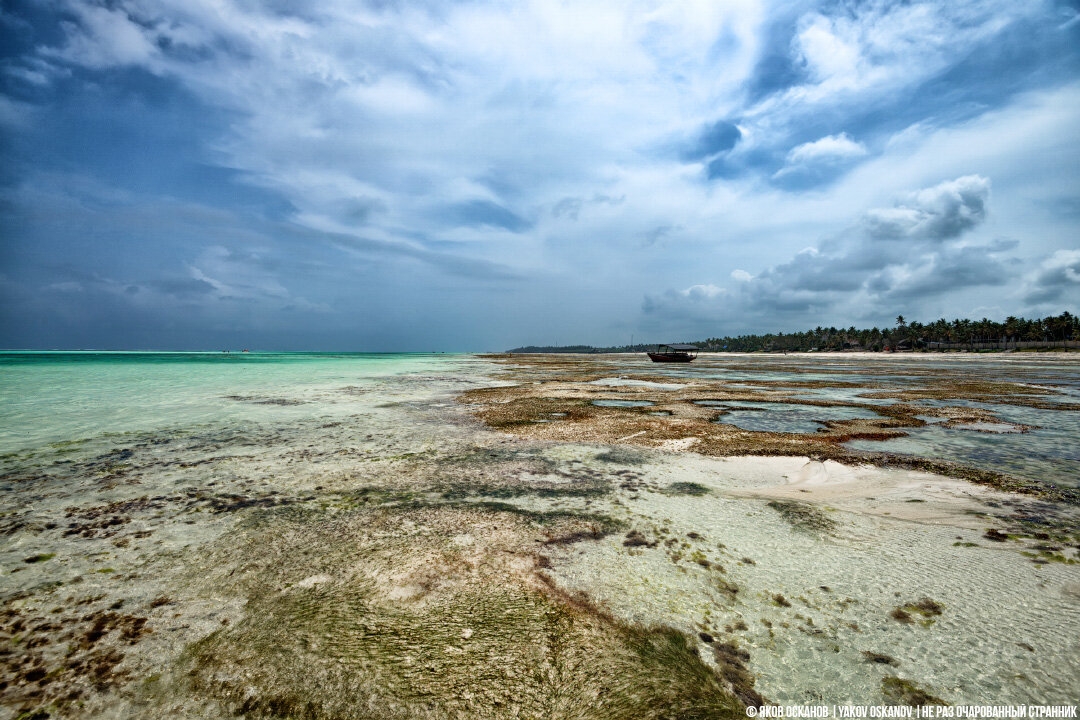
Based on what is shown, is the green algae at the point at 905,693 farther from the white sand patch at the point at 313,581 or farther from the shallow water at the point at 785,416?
the shallow water at the point at 785,416

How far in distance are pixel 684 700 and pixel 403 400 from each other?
15.4 m

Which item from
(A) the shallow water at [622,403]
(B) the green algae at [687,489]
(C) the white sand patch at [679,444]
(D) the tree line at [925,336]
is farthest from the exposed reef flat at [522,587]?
(D) the tree line at [925,336]

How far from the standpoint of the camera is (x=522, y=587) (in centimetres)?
352

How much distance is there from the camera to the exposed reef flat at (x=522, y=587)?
2.50 meters

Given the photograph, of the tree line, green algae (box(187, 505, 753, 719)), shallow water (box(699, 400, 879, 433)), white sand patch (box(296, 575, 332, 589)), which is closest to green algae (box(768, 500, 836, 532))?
green algae (box(187, 505, 753, 719))

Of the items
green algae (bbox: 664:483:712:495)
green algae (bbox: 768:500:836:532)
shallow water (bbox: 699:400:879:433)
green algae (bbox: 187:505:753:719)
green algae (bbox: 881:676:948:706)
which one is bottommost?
shallow water (bbox: 699:400:879:433)

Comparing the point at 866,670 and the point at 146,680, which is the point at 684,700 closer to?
the point at 866,670

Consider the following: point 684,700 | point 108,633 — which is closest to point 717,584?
point 684,700

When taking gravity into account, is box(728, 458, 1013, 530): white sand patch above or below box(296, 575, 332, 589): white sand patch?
below

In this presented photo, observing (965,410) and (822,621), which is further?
(965,410)

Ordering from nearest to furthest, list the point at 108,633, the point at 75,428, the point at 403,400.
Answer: the point at 108,633, the point at 75,428, the point at 403,400

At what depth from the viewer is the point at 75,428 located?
33.8 feet

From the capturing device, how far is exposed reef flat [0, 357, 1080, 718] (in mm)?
2496

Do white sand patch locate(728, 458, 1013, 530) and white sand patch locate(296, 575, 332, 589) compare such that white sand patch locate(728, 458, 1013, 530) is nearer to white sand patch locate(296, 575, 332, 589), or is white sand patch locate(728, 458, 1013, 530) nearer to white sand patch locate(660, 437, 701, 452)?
white sand patch locate(660, 437, 701, 452)
